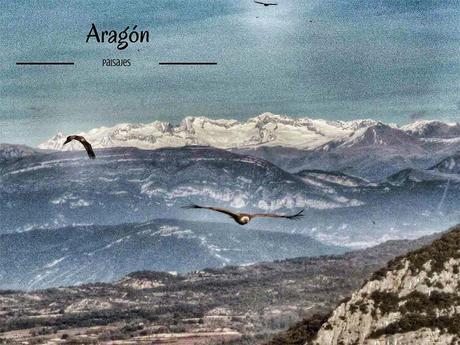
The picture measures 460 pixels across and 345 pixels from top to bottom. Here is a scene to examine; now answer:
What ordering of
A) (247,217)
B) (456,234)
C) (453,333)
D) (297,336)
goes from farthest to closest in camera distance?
(297,336)
(456,234)
(453,333)
(247,217)

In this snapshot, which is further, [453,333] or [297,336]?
[297,336]

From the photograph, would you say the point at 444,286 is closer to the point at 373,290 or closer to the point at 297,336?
the point at 373,290

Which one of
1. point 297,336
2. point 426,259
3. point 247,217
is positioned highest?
point 247,217

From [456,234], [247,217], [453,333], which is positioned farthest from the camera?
[456,234]

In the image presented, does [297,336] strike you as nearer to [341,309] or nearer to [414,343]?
[341,309]

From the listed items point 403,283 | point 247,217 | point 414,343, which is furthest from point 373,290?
point 247,217

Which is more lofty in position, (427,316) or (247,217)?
(247,217)

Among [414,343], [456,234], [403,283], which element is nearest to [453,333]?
[414,343]
